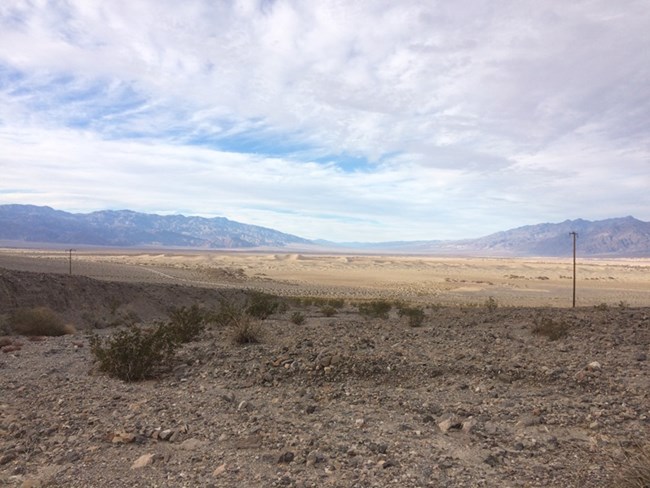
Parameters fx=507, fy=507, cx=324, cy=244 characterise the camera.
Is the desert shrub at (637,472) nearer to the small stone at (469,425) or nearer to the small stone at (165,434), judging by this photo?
the small stone at (469,425)

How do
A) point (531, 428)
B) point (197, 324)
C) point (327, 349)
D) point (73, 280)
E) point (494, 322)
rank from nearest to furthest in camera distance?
point (531, 428)
point (327, 349)
point (197, 324)
point (494, 322)
point (73, 280)

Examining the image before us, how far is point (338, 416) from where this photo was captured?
6.98 m

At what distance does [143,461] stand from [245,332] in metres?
6.36

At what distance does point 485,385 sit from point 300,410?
3178mm

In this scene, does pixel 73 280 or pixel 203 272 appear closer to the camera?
pixel 73 280

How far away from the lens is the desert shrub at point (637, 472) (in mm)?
4250

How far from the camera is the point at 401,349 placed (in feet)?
35.5

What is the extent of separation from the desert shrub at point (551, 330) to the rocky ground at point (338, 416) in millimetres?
767

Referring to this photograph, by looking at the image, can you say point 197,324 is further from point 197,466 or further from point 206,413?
point 197,466

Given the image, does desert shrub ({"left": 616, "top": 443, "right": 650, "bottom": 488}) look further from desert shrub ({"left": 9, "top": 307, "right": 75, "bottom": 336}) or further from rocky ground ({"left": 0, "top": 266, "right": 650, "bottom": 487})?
desert shrub ({"left": 9, "top": 307, "right": 75, "bottom": 336})

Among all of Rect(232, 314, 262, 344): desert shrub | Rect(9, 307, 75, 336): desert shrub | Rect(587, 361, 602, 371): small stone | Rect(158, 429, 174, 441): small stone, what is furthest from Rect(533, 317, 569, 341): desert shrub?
Rect(9, 307, 75, 336): desert shrub

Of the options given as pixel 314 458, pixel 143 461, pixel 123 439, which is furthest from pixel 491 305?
pixel 143 461

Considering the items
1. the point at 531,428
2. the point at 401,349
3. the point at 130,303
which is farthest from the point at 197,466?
the point at 130,303

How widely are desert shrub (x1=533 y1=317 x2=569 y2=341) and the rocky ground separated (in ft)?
2.52
